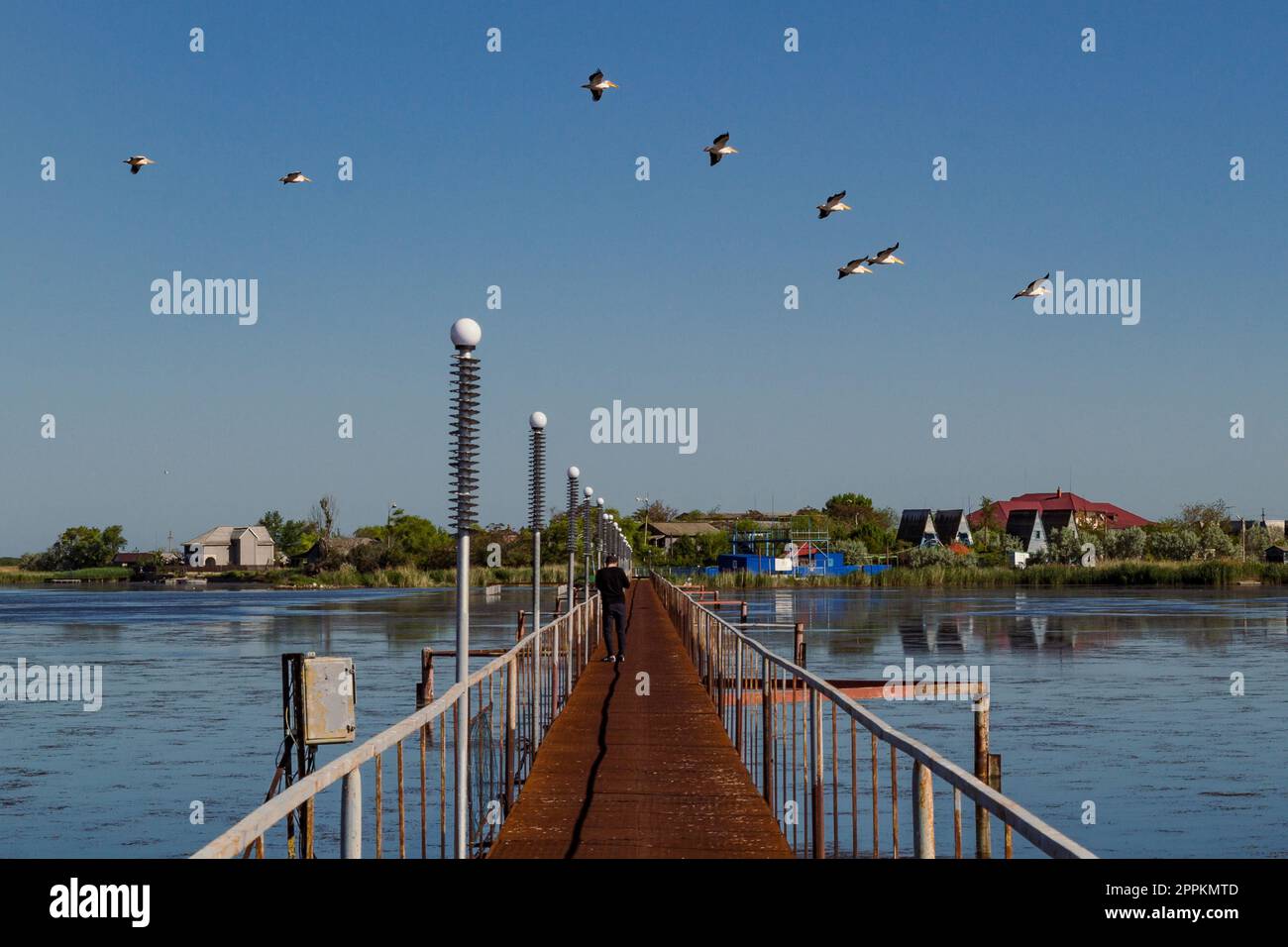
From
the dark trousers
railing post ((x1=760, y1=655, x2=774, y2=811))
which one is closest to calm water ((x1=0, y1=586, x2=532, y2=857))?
the dark trousers

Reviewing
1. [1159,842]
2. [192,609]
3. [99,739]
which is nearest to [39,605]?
[192,609]

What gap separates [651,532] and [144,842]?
178 metres

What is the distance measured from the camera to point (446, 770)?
15.3 metres

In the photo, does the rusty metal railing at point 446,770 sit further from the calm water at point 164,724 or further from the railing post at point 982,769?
the railing post at point 982,769

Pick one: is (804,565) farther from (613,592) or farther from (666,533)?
(613,592)

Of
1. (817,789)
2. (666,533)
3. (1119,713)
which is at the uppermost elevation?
(666,533)

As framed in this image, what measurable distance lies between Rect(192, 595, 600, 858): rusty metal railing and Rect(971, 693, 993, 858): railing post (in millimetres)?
2273

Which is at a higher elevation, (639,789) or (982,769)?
(982,769)

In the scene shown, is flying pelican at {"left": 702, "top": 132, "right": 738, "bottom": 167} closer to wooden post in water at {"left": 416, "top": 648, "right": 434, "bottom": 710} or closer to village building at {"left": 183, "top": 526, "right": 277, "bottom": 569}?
wooden post in water at {"left": 416, "top": 648, "right": 434, "bottom": 710}

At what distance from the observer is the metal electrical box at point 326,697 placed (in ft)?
41.5

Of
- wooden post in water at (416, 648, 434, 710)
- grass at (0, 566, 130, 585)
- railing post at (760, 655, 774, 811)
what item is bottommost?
grass at (0, 566, 130, 585)

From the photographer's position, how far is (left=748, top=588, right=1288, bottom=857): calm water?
17.6 meters

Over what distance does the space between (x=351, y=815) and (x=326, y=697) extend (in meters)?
7.17

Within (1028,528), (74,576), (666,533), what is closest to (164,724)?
(1028,528)
